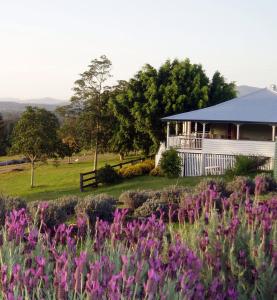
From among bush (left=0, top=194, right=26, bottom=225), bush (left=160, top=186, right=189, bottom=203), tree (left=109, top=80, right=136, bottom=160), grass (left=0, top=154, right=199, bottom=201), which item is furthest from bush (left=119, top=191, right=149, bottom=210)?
tree (left=109, top=80, right=136, bottom=160)

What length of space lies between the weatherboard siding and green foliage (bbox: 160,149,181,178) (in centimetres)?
209

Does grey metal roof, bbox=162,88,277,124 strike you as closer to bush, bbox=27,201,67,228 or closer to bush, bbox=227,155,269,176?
bush, bbox=227,155,269,176

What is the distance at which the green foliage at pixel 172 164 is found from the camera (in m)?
28.1

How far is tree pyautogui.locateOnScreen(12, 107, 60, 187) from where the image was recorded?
38500 mm

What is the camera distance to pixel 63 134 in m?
44.2

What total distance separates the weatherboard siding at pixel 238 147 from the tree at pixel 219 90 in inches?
531

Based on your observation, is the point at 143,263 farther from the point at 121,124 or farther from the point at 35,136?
the point at 121,124

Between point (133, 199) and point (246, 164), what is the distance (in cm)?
1386

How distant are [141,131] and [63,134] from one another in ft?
23.9

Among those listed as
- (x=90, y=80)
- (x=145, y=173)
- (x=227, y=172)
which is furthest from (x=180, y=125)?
(x=227, y=172)

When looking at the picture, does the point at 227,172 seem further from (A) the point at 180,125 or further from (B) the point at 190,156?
(A) the point at 180,125

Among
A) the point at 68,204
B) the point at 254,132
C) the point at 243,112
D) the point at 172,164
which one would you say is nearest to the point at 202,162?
the point at 172,164

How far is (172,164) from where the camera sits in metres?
28.2

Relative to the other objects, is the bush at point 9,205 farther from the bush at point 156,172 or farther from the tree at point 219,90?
the tree at point 219,90
